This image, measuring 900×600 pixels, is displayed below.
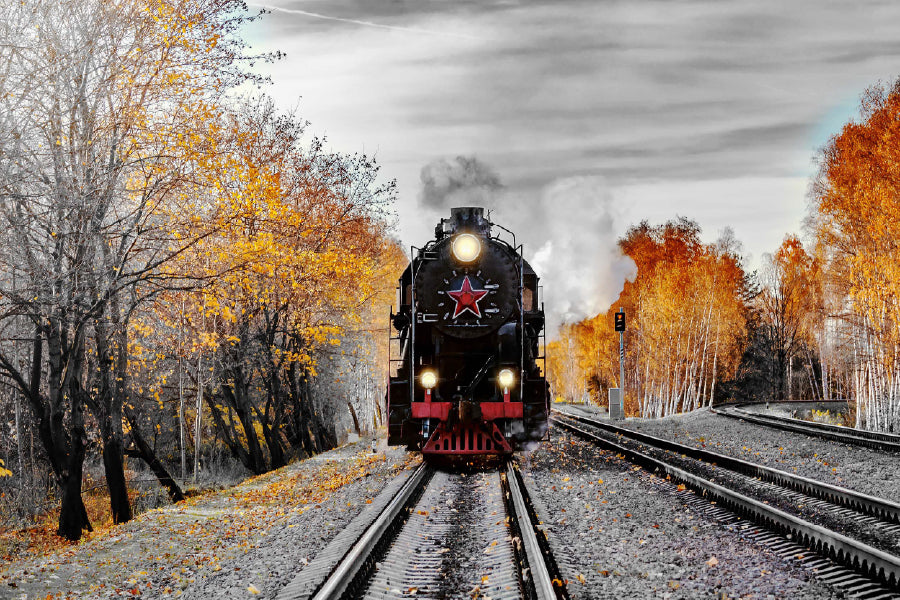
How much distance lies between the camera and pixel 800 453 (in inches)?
555

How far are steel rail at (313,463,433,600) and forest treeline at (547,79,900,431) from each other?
52.7ft

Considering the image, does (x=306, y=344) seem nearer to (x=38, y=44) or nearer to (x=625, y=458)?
(x=625, y=458)

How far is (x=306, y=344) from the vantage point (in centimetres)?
2083

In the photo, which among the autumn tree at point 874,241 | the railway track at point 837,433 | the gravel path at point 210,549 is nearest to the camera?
the gravel path at point 210,549

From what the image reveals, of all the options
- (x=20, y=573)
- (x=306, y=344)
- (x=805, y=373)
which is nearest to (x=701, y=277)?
(x=805, y=373)

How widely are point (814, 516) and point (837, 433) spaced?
1025 centimetres

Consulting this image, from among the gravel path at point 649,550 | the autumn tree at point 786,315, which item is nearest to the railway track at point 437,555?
the gravel path at point 649,550

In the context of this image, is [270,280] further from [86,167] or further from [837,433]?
[837,433]

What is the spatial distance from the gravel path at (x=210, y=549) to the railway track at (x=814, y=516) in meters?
4.41

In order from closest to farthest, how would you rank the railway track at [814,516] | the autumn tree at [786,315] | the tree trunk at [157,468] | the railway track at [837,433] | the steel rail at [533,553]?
1. the steel rail at [533,553]
2. the railway track at [814,516]
3. the railway track at [837,433]
4. the tree trunk at [157,468]
5. the autumn tree at [786,315]

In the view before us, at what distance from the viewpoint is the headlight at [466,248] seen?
40.9 feet

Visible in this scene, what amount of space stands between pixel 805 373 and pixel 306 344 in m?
42.6

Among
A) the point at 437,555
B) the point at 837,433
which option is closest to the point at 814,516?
the point at 437,555

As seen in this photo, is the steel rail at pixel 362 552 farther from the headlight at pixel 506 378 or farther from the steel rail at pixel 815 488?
the steel rail at pixel 815 488
